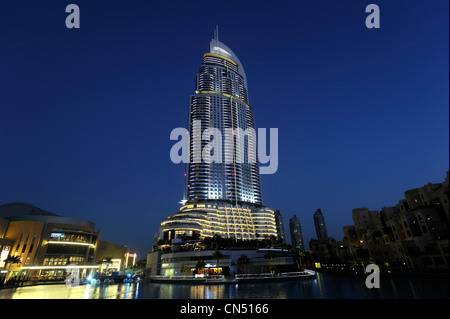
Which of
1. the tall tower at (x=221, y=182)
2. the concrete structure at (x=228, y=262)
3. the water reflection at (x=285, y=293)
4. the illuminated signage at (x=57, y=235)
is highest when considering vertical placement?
the tall tower at (x=221, y=182)

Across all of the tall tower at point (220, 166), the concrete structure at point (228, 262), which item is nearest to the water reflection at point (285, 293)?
the concrete structure at point (228, 262)

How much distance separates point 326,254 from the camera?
136000mm

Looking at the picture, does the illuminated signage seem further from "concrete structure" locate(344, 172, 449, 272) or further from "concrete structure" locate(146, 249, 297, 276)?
"concrete structure" locate(344, 172, 449, 272)

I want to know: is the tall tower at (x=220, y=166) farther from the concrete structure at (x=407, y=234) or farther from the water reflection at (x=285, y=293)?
the water reflection at (x=285, y=293)

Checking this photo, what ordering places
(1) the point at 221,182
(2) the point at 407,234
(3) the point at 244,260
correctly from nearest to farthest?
(2) the point at 407,234 → (3) the point at 244,260 → (1) the point at 221,182

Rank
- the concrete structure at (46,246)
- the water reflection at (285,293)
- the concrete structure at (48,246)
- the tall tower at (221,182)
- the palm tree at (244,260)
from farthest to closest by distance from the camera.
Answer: the tall tower at (221,182)
the concrete structure at (48,246)
the concrete structure at (46,246)
the palm tree at (244,260)
the water reflection at (285,293)

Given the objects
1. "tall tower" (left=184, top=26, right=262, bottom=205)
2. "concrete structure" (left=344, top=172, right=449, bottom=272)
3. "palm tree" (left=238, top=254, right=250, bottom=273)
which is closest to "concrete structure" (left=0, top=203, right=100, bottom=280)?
"palm tree" (left=238, top=254, right=250, bottom=273)

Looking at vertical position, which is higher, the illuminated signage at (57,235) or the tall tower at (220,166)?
the tall tower at (220,166)

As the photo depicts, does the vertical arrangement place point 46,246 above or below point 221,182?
below

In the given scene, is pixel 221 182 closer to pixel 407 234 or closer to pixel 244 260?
pixel 244 260

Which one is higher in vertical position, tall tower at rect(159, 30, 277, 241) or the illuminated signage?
tall tower at rect(159, 30, 277, 241)

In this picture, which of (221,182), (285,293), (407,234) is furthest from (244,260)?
(221,182)
